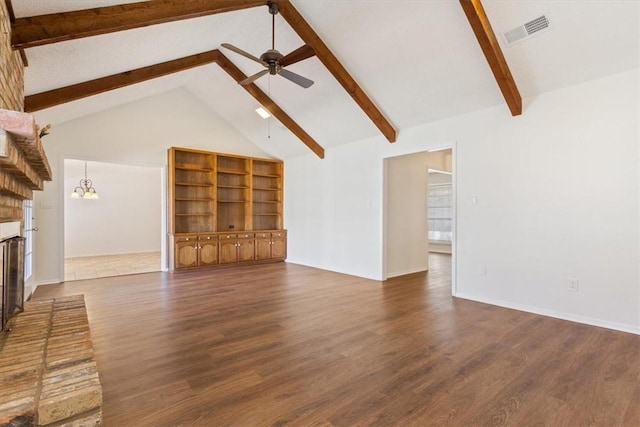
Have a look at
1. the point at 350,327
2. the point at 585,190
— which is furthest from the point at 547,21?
the point at 350,327

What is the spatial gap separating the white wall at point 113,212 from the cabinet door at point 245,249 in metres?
3.46

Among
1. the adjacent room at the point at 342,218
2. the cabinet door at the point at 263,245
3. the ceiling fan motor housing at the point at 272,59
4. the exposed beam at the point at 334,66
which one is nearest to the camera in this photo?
the adjacent room at the point at 342,218

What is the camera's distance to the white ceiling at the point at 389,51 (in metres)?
2.99

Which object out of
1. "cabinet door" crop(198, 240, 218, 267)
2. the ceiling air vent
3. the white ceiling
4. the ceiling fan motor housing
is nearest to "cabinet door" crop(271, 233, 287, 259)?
"cabinet door" crop(198, 240, 218, 267)

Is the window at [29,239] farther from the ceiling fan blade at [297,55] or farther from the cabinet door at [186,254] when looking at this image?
the ceiling fan blade at [297,55]

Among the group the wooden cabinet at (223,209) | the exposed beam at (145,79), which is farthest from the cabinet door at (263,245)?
the exposed beam at (145,79)

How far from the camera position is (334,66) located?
432 cm

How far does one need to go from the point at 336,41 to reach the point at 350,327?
3414 mm

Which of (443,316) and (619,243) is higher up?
(619,243)

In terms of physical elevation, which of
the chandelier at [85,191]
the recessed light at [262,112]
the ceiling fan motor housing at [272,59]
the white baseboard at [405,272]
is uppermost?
the recessed light at [262,112]

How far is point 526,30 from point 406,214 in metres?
3.52

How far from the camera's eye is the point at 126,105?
19.6 feet

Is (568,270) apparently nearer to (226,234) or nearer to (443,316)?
(443,316)

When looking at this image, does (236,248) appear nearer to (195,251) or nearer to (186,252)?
(195,251)
